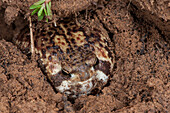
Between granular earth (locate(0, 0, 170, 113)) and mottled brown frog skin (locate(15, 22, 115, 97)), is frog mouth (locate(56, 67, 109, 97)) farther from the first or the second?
granular earth (locate(0, 0, 170, 113))

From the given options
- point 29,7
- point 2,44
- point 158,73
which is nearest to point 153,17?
point 158,73

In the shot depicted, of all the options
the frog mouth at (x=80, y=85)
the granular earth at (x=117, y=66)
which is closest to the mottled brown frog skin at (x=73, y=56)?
the frog mouth at (x=80, y=85)

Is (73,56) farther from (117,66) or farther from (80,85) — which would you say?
(117,66)

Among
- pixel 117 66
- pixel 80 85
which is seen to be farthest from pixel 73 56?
A: pixel 117 66

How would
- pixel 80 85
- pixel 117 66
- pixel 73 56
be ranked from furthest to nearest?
pixel 117 66 → pixel 73 56 → pixel 80 85

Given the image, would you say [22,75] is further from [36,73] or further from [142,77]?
[142,77]

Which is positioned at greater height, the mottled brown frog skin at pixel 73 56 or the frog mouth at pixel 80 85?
the mottled brown frog skin at pixel 73 56

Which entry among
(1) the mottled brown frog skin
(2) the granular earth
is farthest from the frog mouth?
(2) the granular earth

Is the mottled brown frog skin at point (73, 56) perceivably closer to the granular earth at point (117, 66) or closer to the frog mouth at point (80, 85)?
the frog mouth at point (80, 85)
